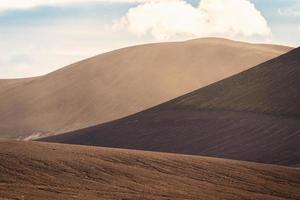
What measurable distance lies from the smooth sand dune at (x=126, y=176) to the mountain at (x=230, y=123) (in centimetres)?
1852

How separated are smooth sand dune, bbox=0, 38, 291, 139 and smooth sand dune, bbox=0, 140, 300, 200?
90735 millimetres

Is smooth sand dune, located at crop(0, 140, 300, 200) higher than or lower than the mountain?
lower

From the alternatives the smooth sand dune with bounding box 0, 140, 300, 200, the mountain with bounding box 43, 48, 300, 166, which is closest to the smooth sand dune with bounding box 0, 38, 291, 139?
the mountain with bounding box 43, 48, 300, 166

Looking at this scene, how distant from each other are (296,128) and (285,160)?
394 inches

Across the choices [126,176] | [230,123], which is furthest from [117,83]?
[126,176]

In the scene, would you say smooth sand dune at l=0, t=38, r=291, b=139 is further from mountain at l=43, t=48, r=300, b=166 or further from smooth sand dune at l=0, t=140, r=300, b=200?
smooth sand dune at l=0, t=140, r=300, b=200

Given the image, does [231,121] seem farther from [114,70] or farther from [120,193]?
[114,70]

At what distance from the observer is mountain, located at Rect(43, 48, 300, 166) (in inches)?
2832

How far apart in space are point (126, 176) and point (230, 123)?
44.5 m

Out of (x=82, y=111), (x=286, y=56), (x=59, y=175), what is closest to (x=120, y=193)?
(x=59, y=175)

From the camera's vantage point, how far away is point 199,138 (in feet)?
265

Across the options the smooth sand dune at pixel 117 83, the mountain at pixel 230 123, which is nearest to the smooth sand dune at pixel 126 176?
the mountain at pixel 230 123

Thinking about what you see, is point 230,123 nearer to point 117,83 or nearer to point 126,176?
point 126,176

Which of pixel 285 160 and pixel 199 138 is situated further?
pixel 199 138
